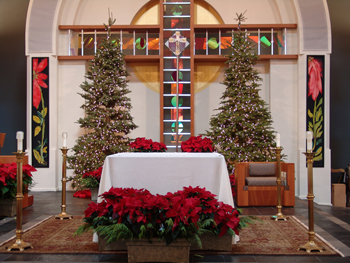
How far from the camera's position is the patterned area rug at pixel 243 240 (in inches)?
138

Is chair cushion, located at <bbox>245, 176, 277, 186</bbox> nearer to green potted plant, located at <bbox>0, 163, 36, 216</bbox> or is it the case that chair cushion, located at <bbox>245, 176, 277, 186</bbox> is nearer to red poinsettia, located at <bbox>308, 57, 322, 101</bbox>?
red poinsettia, located at <bbox>308, 57, 322, 101</bbox>

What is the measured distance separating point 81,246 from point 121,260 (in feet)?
2.04

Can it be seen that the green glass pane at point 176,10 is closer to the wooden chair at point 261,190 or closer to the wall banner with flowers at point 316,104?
the wall banner with flowers at point 316,104

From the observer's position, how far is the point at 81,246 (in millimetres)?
3674

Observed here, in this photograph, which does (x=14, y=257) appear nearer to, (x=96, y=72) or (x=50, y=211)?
(x=50, y=211)

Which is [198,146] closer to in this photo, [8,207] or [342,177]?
[8,207]

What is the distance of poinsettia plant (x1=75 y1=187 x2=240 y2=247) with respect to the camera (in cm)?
299

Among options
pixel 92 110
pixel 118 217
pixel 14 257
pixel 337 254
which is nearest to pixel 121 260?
pixel 118 217

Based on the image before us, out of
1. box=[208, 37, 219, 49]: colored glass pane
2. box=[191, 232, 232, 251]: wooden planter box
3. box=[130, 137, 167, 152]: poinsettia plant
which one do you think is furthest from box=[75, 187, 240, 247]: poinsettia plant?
box=[208, 37, 219, 49]: colored glass pane

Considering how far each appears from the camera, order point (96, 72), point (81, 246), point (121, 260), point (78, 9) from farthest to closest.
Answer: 1. point (78, 9)
2. point (96, 72)
3. point (81, 246)
4. point (121, 260)

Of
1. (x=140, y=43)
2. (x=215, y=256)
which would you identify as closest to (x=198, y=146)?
(x=215, y=256)

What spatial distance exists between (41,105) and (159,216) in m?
6.22

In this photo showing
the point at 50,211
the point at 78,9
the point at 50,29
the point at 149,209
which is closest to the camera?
the point at 149,209

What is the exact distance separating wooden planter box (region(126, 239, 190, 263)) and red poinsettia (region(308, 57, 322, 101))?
6.23 metres
